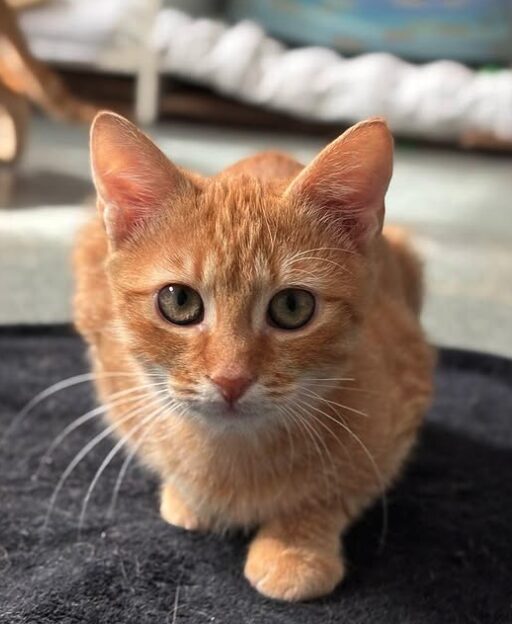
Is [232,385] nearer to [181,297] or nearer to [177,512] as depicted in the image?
[181,297]

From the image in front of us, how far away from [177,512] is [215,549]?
0.23 ft

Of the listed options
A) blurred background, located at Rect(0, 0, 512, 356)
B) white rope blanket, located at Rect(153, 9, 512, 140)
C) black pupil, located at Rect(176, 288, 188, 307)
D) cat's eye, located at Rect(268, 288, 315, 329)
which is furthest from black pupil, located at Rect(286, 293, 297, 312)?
white rope blanket, located at Rect(153, 9, 512, 140)

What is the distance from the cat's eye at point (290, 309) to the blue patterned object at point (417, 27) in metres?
2.35

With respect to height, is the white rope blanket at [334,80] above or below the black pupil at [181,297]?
below

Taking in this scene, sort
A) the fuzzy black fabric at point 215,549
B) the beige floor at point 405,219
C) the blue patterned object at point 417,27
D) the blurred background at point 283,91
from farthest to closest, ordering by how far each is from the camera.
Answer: the blue patterned object at point 417,27 < the blurred background at point 283,91 < the beige floor at point 405,219 < the fuzzy black fabric at point 215,549

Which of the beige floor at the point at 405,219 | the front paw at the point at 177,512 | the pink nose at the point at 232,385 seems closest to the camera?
the pink nose at the point at 232,385

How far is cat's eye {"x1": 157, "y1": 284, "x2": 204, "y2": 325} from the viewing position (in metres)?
0.86

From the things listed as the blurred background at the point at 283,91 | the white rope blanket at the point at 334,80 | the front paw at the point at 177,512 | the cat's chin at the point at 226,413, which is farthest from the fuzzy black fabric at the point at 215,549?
the white rope blanket at the point at 334,80

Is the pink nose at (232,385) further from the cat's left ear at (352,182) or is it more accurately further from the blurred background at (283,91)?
the blurred background at (283,91)

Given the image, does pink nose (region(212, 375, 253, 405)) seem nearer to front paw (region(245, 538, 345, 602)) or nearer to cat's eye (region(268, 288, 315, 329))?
cat's eye (region(268, 288, 315, 329))

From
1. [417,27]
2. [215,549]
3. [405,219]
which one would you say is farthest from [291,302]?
[417,27]

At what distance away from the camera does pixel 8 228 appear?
6.72 ft

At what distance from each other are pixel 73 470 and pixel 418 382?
49 centimetres

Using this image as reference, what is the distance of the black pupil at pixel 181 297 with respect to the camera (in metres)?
0.86
